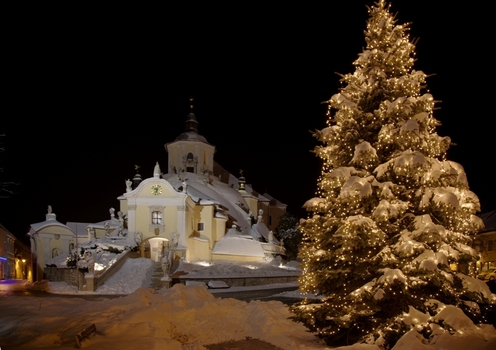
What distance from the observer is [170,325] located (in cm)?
1103

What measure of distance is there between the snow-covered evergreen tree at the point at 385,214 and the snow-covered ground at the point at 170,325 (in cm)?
58

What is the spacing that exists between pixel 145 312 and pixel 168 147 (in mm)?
48193

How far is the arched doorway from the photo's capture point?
40941 millimetres

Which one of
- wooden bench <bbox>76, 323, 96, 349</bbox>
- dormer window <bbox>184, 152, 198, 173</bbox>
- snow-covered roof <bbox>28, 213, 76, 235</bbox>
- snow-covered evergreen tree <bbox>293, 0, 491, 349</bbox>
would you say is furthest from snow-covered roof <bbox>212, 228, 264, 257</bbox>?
wooden bench <bbox>76, 323, 96, 349</bbox>

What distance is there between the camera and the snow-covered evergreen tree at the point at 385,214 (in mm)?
9078

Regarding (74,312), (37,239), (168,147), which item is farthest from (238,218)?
(74,312)

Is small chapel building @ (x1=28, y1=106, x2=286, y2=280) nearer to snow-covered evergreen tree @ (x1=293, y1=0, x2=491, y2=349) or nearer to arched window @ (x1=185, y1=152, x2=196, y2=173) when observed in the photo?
arched window @ (x1=185, y1=152, x2=196, y2=173)

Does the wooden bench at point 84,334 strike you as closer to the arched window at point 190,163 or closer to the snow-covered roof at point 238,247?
the snow-covered roof at point 238,247

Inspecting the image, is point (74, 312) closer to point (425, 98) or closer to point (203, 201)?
point (425, 98)

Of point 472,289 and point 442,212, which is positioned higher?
point 442,212

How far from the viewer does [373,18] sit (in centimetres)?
1123

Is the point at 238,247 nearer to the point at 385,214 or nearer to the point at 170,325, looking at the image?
the point at 170,325

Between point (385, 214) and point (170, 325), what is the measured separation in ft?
19.3

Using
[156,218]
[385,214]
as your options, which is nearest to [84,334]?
[385,214]
